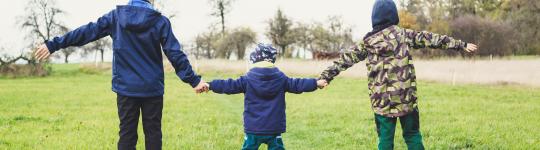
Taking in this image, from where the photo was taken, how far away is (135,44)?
5.46 meters

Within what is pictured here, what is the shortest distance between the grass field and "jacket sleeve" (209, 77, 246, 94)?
201 centimetres

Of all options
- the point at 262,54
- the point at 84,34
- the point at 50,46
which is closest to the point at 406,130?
the point at 262,54

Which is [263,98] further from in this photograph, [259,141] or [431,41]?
[431,41]

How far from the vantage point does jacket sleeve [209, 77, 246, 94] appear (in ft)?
18.7

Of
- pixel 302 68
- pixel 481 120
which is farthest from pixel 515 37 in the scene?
pixel 481 120

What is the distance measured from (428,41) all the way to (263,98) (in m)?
1.77

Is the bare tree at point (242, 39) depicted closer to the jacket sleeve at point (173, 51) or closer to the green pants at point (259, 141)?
the jacket sleeve at point (173, 51)

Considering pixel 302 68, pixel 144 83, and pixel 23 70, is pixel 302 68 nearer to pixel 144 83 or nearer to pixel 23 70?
pixel 23 70

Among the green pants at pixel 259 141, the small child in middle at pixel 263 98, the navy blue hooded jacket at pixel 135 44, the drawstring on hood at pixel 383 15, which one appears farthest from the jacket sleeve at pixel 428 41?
the navy blue hooded jacket at pixel 135 44

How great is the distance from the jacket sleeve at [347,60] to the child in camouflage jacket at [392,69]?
34 mm

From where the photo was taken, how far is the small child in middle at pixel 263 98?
5.55m

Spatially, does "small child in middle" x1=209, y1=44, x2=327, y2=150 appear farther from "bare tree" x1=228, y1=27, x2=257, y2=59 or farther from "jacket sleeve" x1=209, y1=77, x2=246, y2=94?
"bare tree" x1=228, y1=27, x2=257, y2=59

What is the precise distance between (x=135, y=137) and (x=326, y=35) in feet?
217

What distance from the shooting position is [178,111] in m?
13.4
